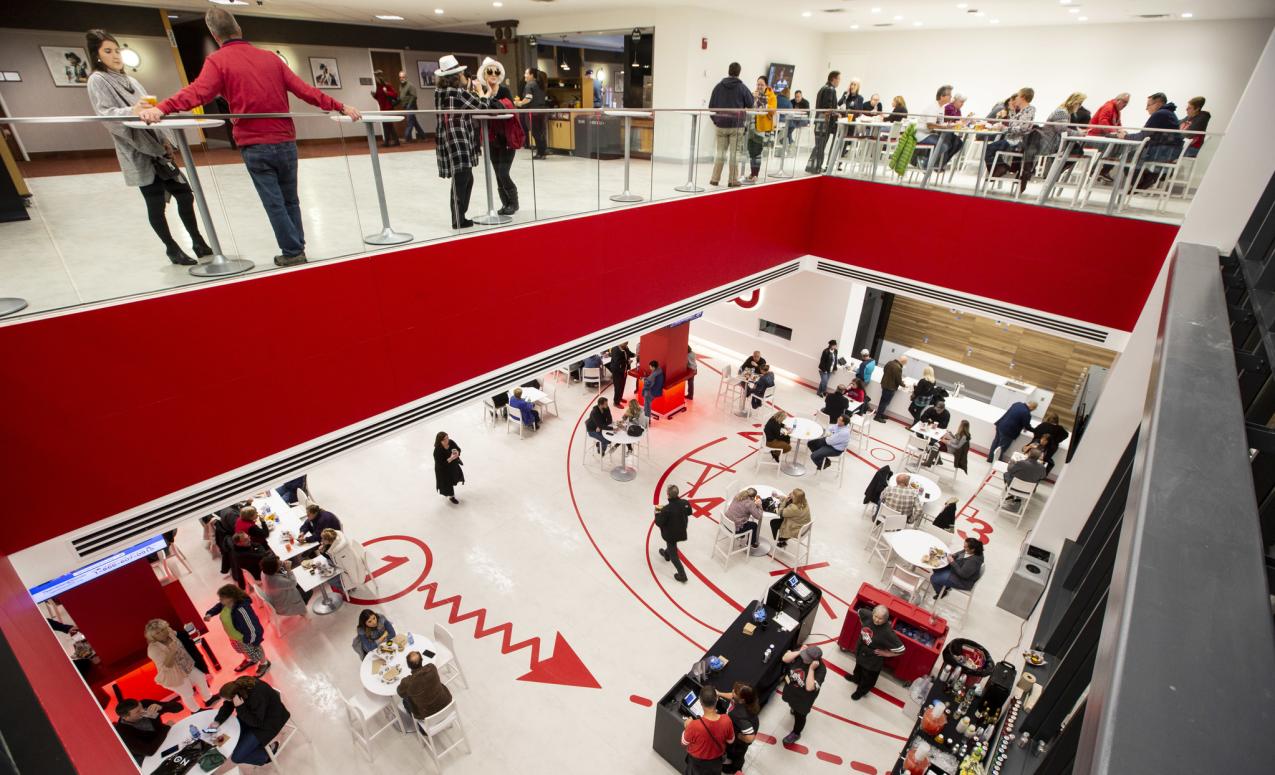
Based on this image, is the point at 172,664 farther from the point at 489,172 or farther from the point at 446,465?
the point at 489,172

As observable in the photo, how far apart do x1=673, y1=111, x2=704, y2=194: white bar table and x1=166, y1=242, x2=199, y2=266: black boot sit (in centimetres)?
616

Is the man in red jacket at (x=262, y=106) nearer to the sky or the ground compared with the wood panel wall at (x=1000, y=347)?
nearer to the sky

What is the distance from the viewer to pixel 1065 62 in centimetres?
1433

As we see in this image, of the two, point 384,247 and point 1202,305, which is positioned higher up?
point 1202,305

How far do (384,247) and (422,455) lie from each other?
5971 mm

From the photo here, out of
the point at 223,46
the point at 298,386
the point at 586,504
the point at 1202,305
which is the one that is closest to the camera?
the point at 1202,305

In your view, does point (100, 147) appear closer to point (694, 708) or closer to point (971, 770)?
point (694, 708)

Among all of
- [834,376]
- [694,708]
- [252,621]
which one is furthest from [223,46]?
[834,376]

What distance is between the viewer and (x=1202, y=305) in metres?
2.15

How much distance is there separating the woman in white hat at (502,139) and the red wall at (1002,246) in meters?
7.03

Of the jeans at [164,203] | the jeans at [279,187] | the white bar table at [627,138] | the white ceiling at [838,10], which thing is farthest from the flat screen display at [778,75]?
the jeans at [164,203]

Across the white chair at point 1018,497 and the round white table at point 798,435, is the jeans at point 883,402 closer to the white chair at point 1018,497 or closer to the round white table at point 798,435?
the round white table at point 798,435

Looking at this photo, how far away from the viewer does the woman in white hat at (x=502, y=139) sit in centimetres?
650

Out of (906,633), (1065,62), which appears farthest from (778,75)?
(906,633)
